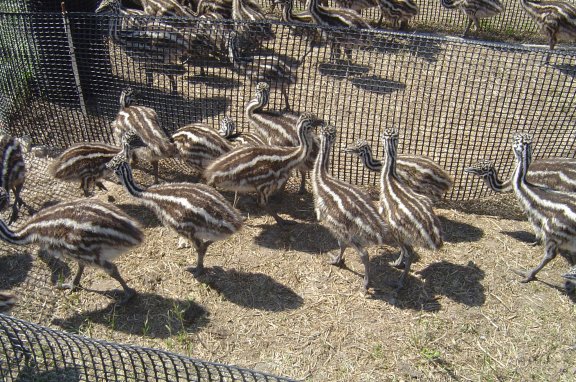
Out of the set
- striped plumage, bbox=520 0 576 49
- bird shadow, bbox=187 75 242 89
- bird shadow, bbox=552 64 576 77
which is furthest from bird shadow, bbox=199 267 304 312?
striped plumage, bbox=520 0 576 49

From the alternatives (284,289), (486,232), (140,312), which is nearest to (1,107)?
(140,312)

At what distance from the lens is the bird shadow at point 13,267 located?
5750 millimetres

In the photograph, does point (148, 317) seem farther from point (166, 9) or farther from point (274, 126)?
point (166, 9)

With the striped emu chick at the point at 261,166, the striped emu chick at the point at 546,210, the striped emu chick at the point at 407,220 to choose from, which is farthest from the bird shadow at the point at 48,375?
the striped emu chick at the point at 546,210

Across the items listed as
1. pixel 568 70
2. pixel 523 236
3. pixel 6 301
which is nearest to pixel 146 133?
pixel 6 301

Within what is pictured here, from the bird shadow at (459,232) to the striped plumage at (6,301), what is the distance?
425 centimetres

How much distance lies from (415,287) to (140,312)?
2632 millimetres

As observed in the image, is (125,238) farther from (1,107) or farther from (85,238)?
(1,107)

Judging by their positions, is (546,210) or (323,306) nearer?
(323,306)

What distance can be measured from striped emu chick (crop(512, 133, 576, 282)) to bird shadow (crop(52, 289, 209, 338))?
3.26 metres

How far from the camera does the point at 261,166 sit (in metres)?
6.29

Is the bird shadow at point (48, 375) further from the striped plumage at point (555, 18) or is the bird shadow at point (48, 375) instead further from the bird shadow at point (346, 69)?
the striped plumage at point (555, 18)

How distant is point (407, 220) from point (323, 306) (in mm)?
1138

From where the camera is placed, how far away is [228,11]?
1096 centimetres
